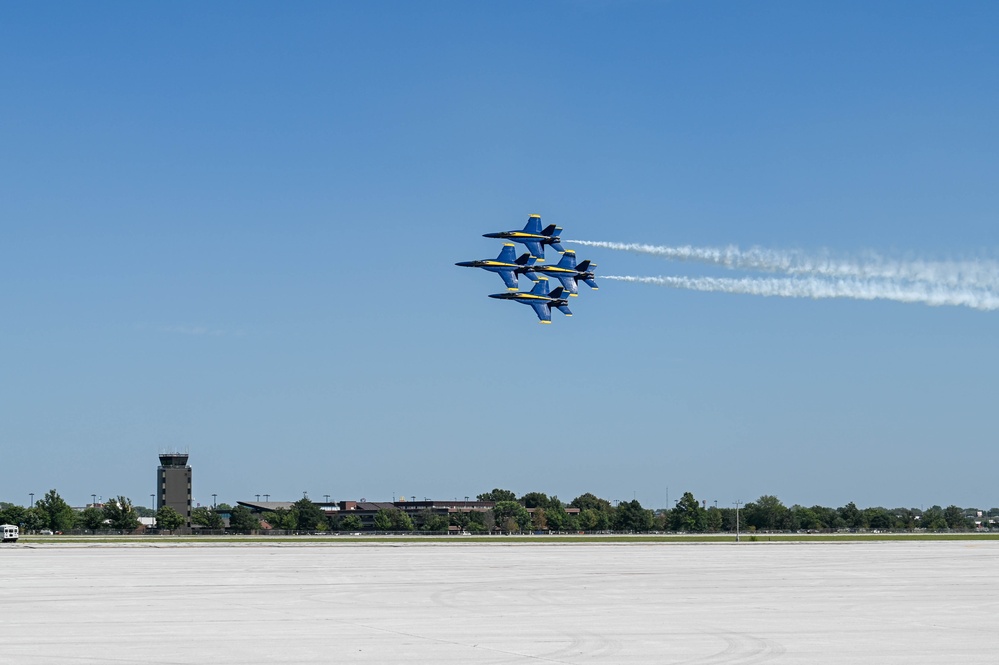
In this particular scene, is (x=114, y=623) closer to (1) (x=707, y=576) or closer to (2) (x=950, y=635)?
(2) (x=950, y=635)

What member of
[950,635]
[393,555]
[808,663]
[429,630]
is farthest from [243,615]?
[393,555]

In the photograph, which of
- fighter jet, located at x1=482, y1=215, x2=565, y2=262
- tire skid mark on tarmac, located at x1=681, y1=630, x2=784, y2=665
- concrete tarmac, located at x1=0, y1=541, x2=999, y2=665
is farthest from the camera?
fighter jet, located at x1=482, y1=215, x2=565, y2=262

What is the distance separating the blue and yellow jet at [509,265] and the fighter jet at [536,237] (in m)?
0.93

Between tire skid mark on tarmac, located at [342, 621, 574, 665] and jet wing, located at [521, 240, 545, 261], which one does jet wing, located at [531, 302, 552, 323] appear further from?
tire skid mark on tarmac, located at [342, 621, 574, 665]

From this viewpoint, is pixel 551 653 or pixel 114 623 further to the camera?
pixel 114 623

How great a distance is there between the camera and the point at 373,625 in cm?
3341

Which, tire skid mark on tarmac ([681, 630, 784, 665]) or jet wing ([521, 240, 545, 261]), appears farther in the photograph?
jet wing ([521, 240, 545, 261])

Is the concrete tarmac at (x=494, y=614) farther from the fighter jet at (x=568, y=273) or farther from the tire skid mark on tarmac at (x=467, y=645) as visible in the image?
the fighter jet at (x=568, y=273)

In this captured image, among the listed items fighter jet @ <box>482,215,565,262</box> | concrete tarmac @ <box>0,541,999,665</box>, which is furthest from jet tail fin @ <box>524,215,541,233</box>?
concrete tarmac @ <box>0,541,999,665</box>

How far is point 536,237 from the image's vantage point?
113438 mm

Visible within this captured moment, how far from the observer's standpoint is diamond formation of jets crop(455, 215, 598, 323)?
113250mm

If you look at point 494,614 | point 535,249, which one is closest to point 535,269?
point 535,249

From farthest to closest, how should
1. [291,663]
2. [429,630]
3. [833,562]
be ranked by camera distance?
[833,562] → [429,630] → [291,663]

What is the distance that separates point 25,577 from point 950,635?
43783mm
